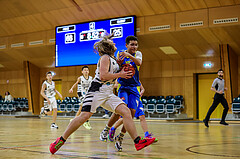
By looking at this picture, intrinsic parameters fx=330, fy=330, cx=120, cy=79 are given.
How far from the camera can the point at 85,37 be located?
15258 millimetres

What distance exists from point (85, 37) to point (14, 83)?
389 inches

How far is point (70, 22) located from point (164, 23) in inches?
185

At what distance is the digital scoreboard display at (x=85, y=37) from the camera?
14258 mm

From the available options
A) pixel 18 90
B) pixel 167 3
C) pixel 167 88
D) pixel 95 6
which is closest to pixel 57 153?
pixel 167 3

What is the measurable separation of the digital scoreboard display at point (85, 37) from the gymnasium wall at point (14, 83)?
7435 millimetres

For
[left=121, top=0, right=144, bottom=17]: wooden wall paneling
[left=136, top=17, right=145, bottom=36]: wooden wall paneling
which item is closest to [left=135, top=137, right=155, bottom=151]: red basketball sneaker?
[left=121, top=0, right=144, bottom=17]: wooden wall paneling

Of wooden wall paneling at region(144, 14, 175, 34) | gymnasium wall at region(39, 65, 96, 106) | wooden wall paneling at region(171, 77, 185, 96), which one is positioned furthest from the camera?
gymnasium wall at region(39, 65, 96, 106)

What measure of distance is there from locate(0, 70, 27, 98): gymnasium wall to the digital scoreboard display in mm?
7435

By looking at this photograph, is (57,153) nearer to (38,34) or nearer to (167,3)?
(167,3)

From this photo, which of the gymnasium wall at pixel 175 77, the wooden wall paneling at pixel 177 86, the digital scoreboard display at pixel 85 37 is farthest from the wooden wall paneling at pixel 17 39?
the wooden wall paneling at pixel 177 86

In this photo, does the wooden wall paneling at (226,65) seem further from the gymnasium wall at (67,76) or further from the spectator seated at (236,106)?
the gymnasium wall at (67,76)

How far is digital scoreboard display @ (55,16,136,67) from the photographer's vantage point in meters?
14.3

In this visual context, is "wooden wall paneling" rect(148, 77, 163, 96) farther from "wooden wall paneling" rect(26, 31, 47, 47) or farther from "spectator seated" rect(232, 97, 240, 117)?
"wooden wall paneling" rect(26, 31, 47, 47)

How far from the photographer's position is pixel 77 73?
19.9m
